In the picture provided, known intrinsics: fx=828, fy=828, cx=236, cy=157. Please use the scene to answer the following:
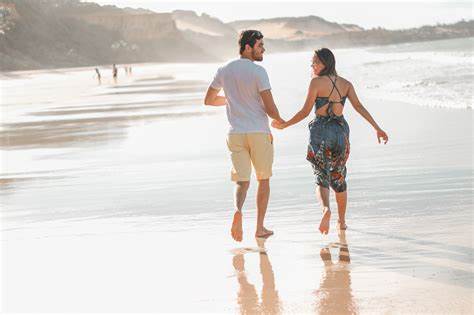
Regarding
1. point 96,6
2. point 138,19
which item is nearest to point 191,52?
point 138,19

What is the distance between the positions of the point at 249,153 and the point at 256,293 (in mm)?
1699

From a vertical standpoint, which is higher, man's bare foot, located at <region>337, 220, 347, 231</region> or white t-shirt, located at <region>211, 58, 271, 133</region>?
white t-shirt, located at <region>211, 58, 271, 133</region>

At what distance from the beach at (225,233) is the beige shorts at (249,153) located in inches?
19.8

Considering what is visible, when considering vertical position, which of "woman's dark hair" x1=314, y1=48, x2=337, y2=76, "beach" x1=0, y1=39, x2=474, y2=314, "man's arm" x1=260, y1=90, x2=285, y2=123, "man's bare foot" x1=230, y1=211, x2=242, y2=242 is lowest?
"beach" x1=0, y1=39, x2=474, y2=314

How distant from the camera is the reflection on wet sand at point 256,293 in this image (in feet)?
14.5

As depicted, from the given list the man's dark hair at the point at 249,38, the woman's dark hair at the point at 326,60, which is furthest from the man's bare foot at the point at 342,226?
the man's dark hair at the point at 249,38

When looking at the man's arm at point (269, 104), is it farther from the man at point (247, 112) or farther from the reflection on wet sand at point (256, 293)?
the reflection on wet sand at point (256, 293)

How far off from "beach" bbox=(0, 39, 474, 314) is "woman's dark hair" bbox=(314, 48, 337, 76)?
1220mm

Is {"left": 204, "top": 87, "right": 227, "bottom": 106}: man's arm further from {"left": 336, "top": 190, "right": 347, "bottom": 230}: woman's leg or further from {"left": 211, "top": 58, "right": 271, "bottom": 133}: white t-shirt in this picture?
{"left": 336, "top": 190, "right": 347, "bottom": 230}: woman's leg

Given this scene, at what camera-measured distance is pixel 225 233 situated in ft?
21.2

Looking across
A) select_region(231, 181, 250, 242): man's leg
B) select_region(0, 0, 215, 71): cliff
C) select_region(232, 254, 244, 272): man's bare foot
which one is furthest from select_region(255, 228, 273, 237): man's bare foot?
select_region(0, 0, 215, 71): cliff

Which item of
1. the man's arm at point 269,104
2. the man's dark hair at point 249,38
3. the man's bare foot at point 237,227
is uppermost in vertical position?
the man's dark hair at point 249,38

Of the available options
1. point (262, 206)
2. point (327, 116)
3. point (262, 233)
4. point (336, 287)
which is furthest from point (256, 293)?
point (327, 116)

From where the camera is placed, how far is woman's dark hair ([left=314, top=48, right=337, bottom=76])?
19.9ft
